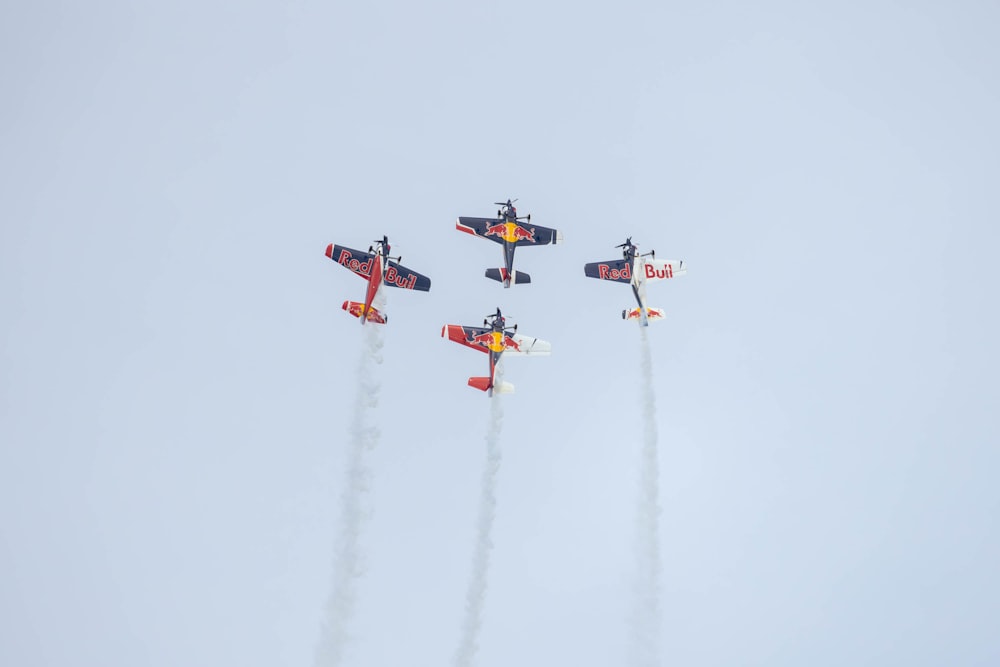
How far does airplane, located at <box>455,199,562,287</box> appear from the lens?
93438mm

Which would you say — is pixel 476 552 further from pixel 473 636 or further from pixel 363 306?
pixel 363 306

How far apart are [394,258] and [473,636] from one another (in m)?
25.2

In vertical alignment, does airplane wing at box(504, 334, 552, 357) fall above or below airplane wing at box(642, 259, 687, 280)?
below

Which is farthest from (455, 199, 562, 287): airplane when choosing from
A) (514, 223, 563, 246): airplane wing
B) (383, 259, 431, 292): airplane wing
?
(383, 259, 431, 292): airplane wing

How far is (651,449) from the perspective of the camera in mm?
93000

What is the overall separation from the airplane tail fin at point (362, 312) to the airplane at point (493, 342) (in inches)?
171

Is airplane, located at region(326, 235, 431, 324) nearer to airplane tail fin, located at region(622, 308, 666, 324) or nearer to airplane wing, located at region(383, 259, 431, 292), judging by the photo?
airplane wing, located at region(383, 259, 431, 292)

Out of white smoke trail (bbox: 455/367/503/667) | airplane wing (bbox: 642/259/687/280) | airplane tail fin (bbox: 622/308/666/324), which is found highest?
airplane wing (bbox: 642/259/687/280)

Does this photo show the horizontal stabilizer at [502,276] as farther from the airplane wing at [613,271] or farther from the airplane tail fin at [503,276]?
the airplane wing at [613,271]

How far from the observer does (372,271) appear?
89.1m

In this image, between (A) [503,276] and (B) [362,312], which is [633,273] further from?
(B) [362,312]

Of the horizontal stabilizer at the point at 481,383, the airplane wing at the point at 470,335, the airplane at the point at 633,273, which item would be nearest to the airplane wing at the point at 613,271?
the airplane at the point at 633,273

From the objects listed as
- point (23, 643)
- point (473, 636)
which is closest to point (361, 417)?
point (473, 636)

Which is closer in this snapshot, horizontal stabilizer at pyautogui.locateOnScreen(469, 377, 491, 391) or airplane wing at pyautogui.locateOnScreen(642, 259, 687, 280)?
horizontal stabilizer at pyautogui.locateOnScreen(469, 377, 491, 391)
